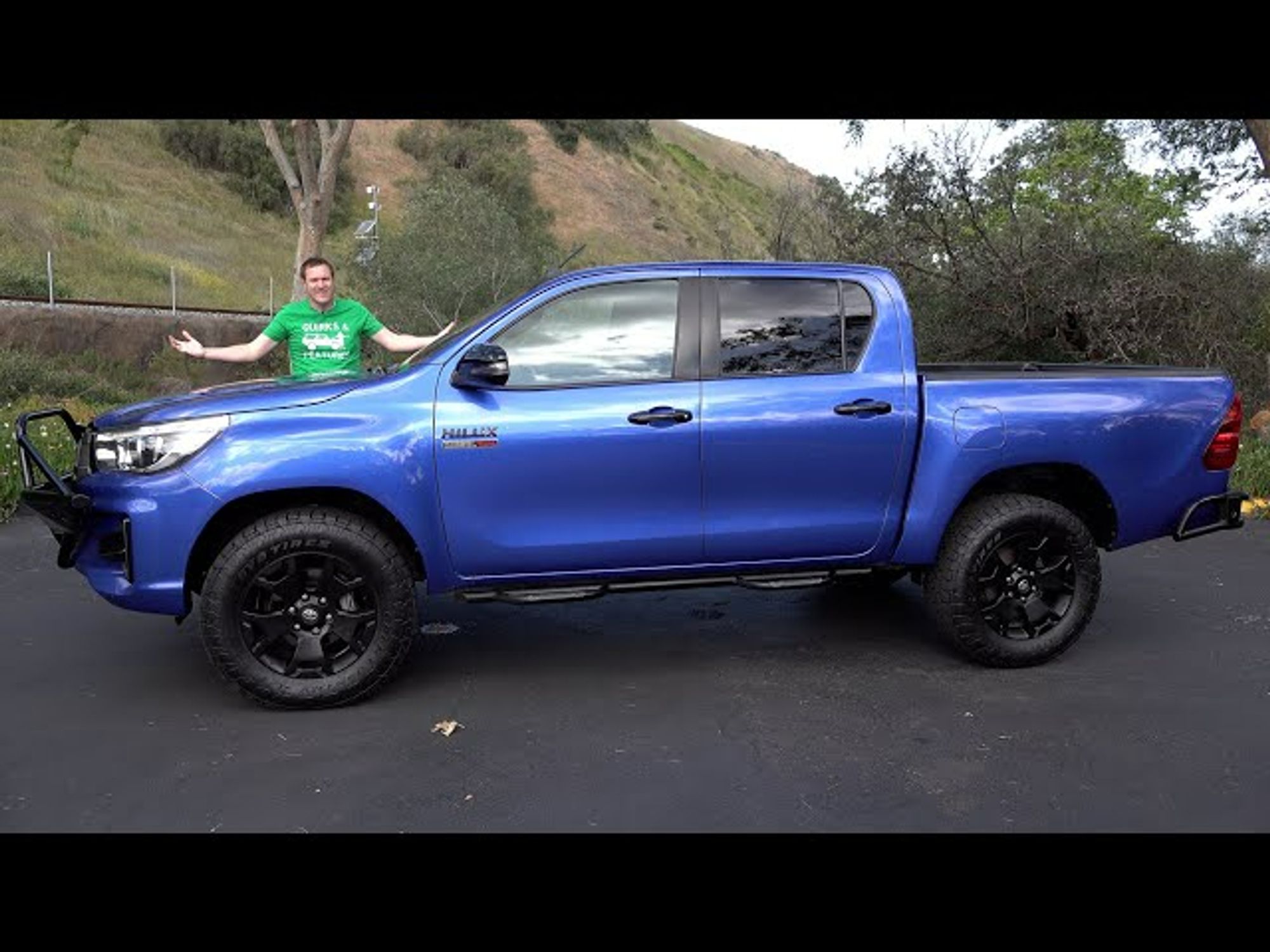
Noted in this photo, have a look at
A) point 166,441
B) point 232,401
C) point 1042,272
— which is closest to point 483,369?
point 232,401

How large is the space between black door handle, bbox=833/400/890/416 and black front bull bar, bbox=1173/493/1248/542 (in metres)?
1.56

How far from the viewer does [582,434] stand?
435 centimetres

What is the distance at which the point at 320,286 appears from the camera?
18.6ft

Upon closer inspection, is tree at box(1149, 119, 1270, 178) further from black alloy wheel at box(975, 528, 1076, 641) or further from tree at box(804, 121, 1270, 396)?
black alloy wheel at box(975, 528, 1076, 641)

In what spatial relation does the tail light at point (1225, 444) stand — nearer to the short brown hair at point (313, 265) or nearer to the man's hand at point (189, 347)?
the short brown hair at point (313, 265)

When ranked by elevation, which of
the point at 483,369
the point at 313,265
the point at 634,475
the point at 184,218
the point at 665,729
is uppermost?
the point at 184,218

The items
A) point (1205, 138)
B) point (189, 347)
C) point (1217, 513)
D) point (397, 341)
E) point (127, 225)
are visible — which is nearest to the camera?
point (1217, 513)

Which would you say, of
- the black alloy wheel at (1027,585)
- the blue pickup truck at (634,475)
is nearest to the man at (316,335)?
the blue pickup truck at (634,475)

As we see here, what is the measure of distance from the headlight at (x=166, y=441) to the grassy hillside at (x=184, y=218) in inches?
103

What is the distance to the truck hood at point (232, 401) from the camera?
166 inches

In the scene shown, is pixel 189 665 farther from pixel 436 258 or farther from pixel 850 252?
pixel 436 258

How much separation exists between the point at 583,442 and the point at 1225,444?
9.85 feet

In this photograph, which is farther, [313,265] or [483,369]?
[313,265]

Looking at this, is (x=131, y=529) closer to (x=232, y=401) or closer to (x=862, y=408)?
(x=232, y=401)
